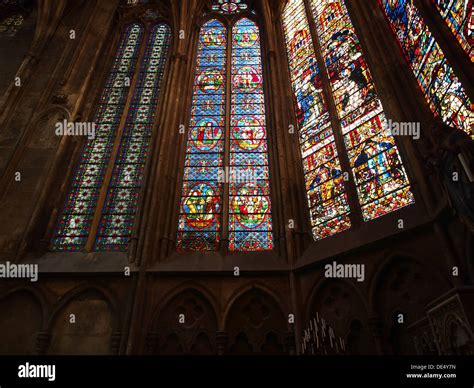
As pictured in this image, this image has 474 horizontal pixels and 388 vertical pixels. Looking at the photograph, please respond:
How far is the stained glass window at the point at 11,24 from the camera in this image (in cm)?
1070

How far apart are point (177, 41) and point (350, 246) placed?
725 cm

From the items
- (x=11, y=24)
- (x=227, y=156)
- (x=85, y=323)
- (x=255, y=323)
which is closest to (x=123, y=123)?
(x=227, y=156)

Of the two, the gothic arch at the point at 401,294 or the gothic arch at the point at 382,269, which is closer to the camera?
the gothic arch at the point at 401,294

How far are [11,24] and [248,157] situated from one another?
9.09 m

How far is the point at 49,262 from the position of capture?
651cm

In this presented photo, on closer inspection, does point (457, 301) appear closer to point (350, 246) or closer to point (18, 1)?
point (350, 246)

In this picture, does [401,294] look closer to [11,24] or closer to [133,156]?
[133,156]

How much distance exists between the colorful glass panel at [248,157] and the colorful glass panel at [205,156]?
0.99 ft

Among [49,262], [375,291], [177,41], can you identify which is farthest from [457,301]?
[177,41]

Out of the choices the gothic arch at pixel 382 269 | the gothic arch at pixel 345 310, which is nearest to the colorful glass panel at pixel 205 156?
the gothic arch at pixel 345 310

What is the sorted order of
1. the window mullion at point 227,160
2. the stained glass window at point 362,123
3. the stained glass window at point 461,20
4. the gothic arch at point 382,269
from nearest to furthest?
the stained glass window at point 461,20 < the gothic arch at point 382,269 < the stained glass window at point 362,123 < the window mullion at point 227,160

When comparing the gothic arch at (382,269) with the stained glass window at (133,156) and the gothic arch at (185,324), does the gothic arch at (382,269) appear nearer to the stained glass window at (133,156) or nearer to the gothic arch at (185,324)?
the gothic arch at (185,324)

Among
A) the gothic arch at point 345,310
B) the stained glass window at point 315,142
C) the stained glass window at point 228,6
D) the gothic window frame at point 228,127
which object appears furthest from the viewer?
the stained glass window at point 228,6

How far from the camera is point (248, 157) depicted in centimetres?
784
